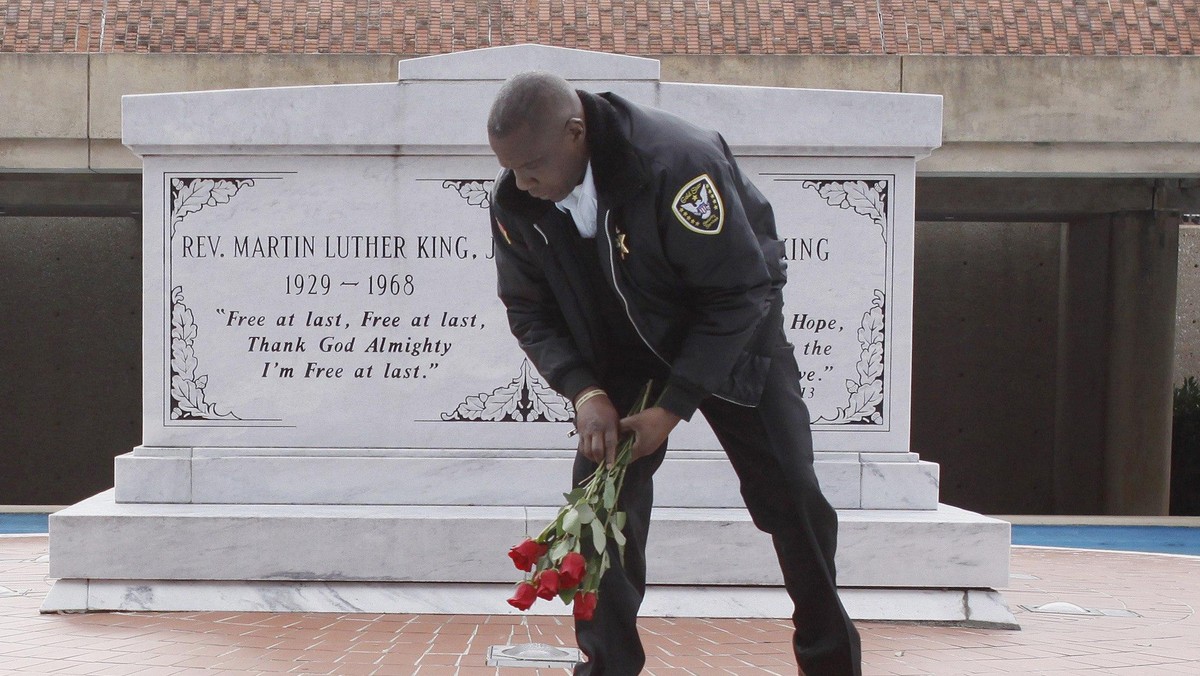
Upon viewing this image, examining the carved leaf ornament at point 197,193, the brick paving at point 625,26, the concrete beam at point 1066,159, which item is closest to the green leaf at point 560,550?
the carved leaf ornament at point 197,193

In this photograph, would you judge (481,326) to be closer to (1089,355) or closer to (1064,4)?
(1064,4)

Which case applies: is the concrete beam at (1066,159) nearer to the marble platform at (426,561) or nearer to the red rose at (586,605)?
the marble platform at (426,561)

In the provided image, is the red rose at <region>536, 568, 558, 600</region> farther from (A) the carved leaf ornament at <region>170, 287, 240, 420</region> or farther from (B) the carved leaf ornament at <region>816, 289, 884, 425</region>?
(A) the carved leaf ornament at <region>170, 287, 240, 420</region>

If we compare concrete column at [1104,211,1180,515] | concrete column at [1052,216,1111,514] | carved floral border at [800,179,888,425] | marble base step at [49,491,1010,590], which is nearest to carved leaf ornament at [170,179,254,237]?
marble base step at [49,491,1010,590]

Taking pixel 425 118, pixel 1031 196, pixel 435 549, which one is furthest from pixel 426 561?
pixel 1031 196

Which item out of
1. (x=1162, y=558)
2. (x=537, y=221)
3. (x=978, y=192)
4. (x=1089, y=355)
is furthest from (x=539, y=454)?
(x=1089, y=355)

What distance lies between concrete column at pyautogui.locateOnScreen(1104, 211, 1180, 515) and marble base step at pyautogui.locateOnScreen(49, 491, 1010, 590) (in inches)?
526

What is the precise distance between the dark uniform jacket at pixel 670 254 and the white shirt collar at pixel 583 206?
0.03 metres

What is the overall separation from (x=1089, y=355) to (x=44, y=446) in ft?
55.5

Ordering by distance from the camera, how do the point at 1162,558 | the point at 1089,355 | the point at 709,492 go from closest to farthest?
1. the point at 709,492
2. the point at 1162,558
3. the point at 1089,355

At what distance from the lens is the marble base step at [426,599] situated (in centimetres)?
470

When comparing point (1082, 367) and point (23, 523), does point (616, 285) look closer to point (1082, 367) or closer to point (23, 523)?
point (23, 523)

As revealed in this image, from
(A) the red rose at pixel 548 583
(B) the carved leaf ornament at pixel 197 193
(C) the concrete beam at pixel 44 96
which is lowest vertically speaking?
(A) the red rose at pixel 548 583

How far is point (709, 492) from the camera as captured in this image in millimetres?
5059
